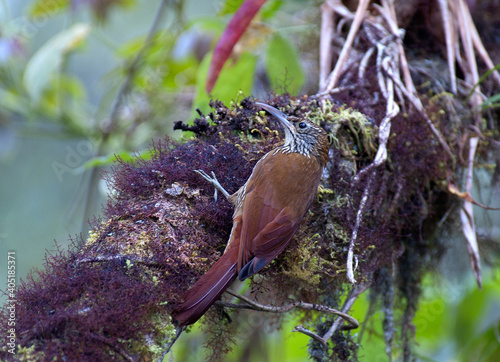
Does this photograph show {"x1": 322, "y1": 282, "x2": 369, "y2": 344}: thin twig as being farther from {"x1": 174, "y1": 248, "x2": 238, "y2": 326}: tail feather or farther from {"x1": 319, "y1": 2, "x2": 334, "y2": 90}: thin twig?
{"x1": 319, "y1": 2, "x2": 334, "y2": 90}: thin twig

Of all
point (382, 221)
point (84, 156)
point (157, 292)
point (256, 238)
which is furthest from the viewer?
point (84, 156)

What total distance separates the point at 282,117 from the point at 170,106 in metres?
1.84

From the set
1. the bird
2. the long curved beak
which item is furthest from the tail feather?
the long curved beak

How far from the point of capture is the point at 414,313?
238 cm

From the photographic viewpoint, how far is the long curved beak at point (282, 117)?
1.95 meters

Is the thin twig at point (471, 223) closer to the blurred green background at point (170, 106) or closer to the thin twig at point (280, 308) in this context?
the blurred green background at point (170, 106)

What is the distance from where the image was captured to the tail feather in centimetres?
135

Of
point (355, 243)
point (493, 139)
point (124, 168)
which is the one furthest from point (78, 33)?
point (493, 139)

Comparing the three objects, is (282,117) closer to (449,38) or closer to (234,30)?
(234,30)

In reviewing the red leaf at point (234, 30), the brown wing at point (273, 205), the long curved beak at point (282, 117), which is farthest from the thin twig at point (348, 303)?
the red leaf at point (234, 30)

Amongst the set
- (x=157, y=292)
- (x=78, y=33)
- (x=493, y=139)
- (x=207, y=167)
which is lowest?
(x=493, y=139)

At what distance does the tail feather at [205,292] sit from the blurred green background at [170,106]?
31.5 inches

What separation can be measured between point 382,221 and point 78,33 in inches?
87.9

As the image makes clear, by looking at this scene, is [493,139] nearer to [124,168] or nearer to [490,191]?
[490,191]
